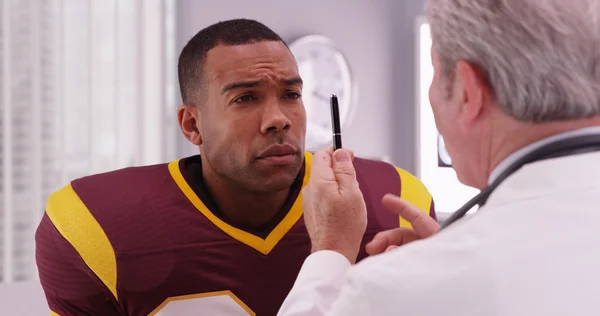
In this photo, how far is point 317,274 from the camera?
93 centimetres

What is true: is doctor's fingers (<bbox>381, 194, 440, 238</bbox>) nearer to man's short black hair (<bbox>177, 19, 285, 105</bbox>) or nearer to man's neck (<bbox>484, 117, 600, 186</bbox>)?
man's neck (<bbox>484, 117, 600, 186</bbox>)

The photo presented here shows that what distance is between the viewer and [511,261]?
0.69m

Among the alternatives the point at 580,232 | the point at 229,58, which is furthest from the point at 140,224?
the point at 580,232

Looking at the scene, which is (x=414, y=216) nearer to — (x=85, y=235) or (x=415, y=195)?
(x=415, y=195)

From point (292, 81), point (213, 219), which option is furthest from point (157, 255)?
point (292, 81)

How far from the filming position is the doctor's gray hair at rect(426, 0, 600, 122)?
717 mm

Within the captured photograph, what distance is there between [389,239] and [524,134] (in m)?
0.38

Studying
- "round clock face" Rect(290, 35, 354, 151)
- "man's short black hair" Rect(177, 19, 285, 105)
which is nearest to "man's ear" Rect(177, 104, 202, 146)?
"man's short black hair" Rect(177, 19, 285, 105)

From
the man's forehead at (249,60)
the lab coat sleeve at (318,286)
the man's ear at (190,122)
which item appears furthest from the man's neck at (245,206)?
the lab coat sleeve at (318,286)

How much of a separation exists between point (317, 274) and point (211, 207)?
23.5 inches

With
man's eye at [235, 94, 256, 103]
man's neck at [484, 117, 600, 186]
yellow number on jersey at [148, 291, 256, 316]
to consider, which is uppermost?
man's neck at [484, 117, 600, 186]

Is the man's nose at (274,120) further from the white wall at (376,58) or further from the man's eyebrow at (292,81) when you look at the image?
the white wall at (376,58)

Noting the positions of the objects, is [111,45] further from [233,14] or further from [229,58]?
[229,58]

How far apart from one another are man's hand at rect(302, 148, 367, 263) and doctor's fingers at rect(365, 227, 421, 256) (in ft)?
0.16
